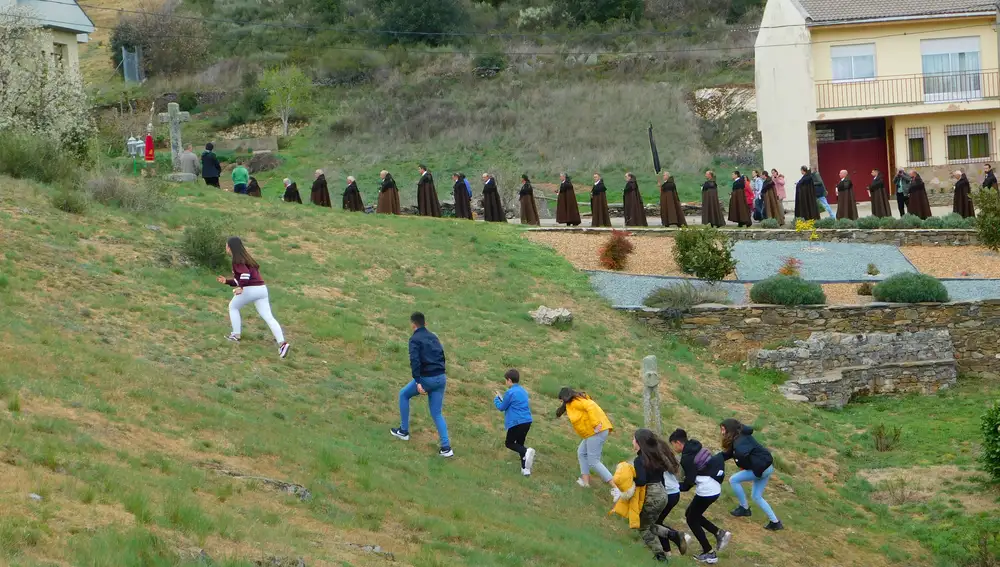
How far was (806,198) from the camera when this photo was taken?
31.7m

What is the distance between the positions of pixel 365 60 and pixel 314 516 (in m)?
47.8

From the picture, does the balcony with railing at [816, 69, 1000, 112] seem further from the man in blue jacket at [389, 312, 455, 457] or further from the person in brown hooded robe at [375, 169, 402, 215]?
the man in blue jacket at [389, 312, 455, 457]

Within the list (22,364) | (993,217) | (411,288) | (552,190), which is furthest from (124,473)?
(552,190)

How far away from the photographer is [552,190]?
4147cm

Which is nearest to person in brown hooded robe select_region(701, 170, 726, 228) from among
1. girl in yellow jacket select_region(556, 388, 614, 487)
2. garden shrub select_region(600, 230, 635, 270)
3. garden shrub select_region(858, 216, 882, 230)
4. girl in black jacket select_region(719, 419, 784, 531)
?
garden shrub select_region(858, 216, 882, 230)

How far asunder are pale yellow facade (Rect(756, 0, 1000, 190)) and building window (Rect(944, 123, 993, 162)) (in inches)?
1.3

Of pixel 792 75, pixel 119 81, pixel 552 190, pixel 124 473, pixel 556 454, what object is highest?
pixel 119 81

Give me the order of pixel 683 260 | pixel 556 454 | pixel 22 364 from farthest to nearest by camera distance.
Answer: pixel 683 260 < pixel 556 454 < pixel 22 364

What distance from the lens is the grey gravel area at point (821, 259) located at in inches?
977

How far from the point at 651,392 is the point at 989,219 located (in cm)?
1446

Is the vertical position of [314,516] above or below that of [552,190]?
below

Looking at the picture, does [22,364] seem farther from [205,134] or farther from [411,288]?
[205,134]

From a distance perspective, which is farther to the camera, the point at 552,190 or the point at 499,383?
the point at 552,190

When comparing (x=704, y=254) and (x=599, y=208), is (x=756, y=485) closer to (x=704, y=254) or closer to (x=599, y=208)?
(x=704, y=254)
